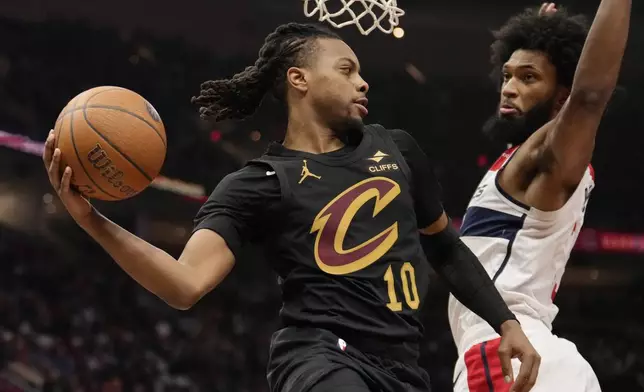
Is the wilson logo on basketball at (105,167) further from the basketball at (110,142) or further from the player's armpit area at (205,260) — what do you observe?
the player's armpit area at (205,260)

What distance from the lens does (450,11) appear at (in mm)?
11445

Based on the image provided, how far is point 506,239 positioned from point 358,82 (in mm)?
814

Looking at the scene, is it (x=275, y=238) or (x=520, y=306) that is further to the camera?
(x=520, y=306)

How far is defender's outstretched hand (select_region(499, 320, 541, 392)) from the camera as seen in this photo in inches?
95.3

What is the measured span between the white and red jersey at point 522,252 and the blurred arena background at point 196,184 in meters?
6.57

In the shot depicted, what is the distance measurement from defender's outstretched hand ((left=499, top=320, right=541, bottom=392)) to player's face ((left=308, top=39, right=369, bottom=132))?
29.4 inches

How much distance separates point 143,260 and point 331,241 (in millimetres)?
534

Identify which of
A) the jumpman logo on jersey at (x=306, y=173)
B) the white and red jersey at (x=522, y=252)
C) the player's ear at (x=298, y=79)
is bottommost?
the white and red jersey at (x=522, y=252)

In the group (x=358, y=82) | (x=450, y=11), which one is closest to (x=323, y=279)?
(x=358, y=82)

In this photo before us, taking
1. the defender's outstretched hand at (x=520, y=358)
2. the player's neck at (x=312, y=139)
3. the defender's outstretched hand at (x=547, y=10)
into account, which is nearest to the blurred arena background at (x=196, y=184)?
the defender's outstretched hand at (x=547, y=10)

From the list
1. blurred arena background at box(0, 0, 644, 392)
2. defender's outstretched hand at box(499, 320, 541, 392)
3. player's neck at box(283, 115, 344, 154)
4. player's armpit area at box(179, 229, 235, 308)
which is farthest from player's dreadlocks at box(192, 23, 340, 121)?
blurred arena background at box(0, 0, 644, 392)

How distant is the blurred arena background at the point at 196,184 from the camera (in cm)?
940

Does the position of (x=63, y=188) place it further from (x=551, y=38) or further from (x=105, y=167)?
(x=551, y=38)

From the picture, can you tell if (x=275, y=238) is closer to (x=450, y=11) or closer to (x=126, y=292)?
(x=126, y=292)
